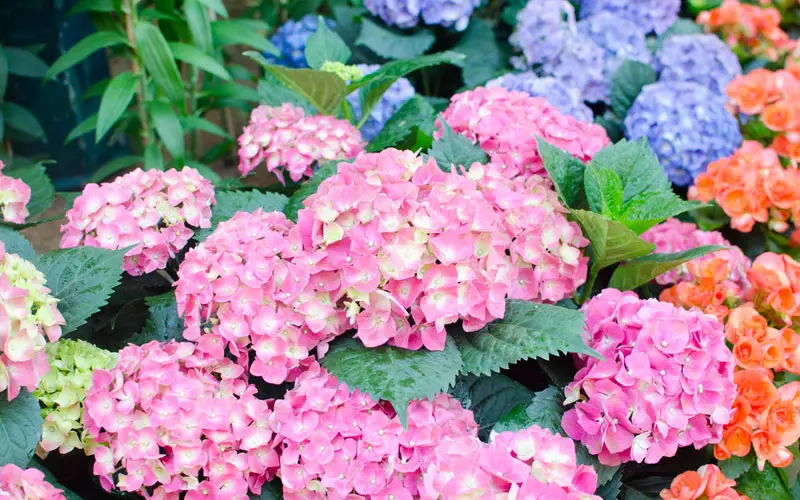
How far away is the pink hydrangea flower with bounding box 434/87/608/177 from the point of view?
4.58 ft

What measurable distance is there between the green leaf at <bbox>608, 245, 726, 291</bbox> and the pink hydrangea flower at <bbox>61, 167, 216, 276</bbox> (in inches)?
29.3

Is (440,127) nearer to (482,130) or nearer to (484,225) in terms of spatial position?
(482,130)

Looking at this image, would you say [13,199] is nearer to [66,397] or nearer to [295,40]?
[66,397]

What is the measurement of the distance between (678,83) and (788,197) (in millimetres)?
563

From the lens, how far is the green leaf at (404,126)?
5.05 ft

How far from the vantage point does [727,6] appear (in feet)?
8.14

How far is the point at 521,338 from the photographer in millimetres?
1044

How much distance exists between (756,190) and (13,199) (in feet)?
4.98

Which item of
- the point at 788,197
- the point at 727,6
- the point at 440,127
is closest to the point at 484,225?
the point at 440,127

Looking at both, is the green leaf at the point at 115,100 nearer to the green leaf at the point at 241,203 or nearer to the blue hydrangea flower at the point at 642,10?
the green leaf at the point at 241,203

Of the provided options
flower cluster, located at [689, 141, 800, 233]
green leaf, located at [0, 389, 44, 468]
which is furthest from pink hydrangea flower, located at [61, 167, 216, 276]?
flower cluster, located at [689, 141, 800, 233]

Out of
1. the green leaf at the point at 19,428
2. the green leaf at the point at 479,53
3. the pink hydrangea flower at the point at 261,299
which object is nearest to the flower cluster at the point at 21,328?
the green leaf at the point at 19,428

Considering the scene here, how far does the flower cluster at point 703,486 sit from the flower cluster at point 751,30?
1.81 metres

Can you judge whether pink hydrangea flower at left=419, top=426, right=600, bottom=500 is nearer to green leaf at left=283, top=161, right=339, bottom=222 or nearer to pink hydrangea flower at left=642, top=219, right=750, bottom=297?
green leaf at left=283, top=161, right=339, bottom=222
